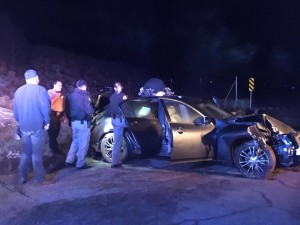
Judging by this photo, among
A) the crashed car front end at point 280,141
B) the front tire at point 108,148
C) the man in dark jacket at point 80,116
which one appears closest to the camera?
the crashed car front end at point 280,141

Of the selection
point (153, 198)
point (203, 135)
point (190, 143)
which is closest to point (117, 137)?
point (190, 143)

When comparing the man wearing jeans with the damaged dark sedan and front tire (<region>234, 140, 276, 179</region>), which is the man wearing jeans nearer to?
the damaged dark sedan

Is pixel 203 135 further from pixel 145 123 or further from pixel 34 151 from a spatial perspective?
pixel 34 151

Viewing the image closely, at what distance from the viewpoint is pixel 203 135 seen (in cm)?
800

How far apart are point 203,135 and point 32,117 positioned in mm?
3156

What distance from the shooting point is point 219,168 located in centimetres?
840

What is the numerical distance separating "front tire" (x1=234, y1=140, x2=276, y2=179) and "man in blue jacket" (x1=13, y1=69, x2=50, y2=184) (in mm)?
3490

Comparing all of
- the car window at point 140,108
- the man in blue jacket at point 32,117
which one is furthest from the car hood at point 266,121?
the man in blue jacket at point 32,117

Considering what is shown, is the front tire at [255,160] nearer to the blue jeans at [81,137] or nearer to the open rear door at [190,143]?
the open rear door at [190,143]

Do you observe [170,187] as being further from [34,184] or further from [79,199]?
[34,184]

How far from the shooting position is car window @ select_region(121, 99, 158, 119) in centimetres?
884

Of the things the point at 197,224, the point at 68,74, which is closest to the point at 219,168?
the point at 197,224

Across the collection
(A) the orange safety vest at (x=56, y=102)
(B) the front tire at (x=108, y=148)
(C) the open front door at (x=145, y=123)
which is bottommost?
(B) the front tire at (x=108, y=148)

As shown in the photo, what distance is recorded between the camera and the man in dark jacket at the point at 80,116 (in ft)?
27.4
